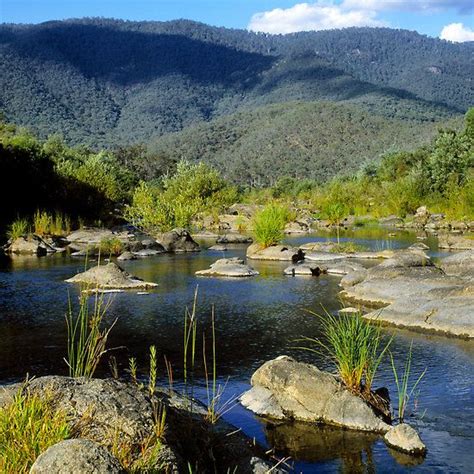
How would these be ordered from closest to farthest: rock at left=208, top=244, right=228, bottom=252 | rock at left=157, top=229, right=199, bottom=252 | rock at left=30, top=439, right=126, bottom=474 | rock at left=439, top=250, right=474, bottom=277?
rock at left=30, top=439, right=126, bottom=474 < rock at left=439, top=250, right=474, bottom=277 < rock at left=208, top=244, right=228, bottom=252 < rock at left=157, top=229, right=199, bottom=252

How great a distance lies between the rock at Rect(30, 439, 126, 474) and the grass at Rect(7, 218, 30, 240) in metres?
31.5

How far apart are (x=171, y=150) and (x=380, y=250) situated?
10408 cm

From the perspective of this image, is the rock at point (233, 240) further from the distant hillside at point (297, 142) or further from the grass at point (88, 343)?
the distant hillside at point (297, 142)

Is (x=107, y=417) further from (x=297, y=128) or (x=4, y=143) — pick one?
(x=297, y=128)

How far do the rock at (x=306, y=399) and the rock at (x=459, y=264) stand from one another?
11.8 metres

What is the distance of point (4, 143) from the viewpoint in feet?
145

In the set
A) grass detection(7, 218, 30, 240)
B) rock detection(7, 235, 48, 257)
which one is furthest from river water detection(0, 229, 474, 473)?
grass detection(7, 218, 30, 240)

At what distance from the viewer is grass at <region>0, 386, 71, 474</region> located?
4613 mm

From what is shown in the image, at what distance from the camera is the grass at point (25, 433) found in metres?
4.61

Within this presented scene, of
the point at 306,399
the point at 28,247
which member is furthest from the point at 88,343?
the point at 28,247

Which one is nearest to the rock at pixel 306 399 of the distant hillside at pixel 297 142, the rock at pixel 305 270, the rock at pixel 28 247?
the rock at pixel 305 270

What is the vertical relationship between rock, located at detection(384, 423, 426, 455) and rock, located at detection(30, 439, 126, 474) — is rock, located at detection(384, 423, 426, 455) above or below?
below

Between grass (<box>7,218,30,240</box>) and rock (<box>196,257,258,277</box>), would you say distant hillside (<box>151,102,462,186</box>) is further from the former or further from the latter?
rock (<box>196,257,258,277</box>)

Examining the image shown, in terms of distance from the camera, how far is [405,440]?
327 inches
